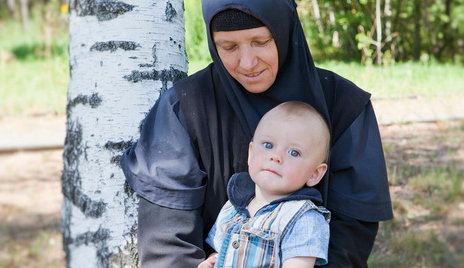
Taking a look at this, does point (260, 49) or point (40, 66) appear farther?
point (40, 66)

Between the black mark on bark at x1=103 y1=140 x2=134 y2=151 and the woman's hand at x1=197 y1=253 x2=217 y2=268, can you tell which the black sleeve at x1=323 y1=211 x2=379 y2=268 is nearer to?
the woman's hand at x1=197 y1=253 x2=217 y2=268

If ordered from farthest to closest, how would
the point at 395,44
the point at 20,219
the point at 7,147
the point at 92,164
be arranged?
the point at 395,44 < the point at 7,147 < the point at 20,219 < the point at 92,164

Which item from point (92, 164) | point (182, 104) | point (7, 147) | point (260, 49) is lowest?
point (7, 147)

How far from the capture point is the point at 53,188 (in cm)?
462

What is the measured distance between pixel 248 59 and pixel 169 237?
65 centimetres

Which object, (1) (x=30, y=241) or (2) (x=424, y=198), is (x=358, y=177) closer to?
(2) (x=424, y=198)

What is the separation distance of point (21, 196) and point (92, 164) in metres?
2.53

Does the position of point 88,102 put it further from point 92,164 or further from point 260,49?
point 260,49

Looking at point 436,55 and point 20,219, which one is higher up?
point 436,55

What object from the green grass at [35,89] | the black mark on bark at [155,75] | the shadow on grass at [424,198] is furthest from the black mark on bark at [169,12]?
the green grass at [35,89]

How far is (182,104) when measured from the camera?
211 cm

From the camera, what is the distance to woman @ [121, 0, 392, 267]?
2008 millimetres

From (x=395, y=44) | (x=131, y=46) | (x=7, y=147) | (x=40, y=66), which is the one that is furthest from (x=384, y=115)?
(x=40, y=66)

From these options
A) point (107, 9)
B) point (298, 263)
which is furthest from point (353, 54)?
point (298, 263)
